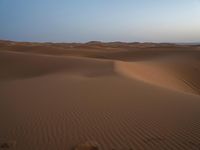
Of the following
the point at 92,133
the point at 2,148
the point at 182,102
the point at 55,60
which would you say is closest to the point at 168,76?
the point at 55,60

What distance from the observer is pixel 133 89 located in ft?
29.4

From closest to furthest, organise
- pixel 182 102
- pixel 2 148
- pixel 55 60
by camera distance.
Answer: pixel 2 148, pixel 182 102, pixel 55 60

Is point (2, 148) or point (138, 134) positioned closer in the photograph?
point (2, 148)

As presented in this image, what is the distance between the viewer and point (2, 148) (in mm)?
4191

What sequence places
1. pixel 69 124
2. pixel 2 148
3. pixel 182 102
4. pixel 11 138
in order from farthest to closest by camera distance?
pixel 182 102 → pixel 69 124 → pixel 11 138 → pixel 2 148

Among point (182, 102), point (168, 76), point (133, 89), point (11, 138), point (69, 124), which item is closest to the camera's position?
point (11, 138)

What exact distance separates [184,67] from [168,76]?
11.0ft

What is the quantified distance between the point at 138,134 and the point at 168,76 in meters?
12.1

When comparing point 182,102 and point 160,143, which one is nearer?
point 160,143

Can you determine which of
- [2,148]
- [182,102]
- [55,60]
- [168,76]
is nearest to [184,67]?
[168,76]

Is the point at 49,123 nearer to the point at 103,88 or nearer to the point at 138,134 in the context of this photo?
the point at 138,134

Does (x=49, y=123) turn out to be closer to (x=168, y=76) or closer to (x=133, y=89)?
(x=133, y=89)

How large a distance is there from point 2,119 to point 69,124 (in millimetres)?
1545

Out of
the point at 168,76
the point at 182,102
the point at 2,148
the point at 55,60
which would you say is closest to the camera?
the point at 2,148
